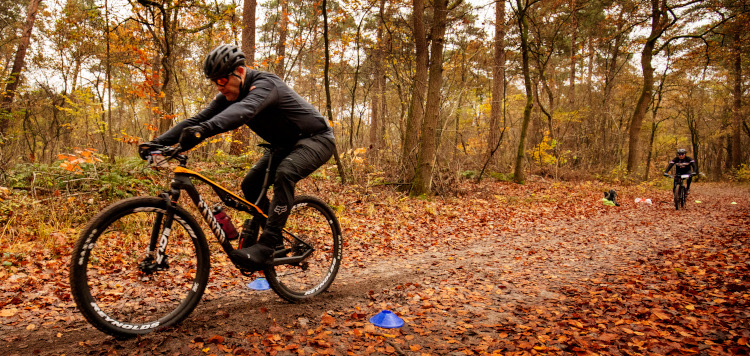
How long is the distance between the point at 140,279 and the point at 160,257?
32cm

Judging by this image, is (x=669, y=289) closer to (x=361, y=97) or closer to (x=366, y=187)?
(x=366, y=187)

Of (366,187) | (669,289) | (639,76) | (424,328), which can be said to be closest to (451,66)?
(366,187)

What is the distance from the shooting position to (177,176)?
2676mm

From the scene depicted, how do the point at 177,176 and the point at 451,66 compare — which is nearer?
the point at 177,176

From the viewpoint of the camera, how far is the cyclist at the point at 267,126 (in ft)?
9.25

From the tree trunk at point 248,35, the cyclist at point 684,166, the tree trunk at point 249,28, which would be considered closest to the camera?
the cyclist at point 684,166

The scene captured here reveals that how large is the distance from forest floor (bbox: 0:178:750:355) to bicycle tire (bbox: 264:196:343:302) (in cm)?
16

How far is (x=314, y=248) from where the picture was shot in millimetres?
3795

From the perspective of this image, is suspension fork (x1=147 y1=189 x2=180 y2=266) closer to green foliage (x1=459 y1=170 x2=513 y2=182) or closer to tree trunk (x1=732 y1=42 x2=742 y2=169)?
green foliage (x1=459 y1=170 x2=513 y2=182)

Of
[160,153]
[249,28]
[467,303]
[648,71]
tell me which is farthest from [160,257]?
[648,71]

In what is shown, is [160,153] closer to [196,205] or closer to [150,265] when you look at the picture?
[196,205]

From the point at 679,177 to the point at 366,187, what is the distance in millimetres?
10170

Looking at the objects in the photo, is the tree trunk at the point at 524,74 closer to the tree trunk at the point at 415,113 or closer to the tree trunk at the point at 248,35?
the tree trunk at the point at 415,113

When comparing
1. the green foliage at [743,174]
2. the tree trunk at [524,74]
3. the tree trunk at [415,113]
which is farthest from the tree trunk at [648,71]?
the tree trunk at [415,113]
